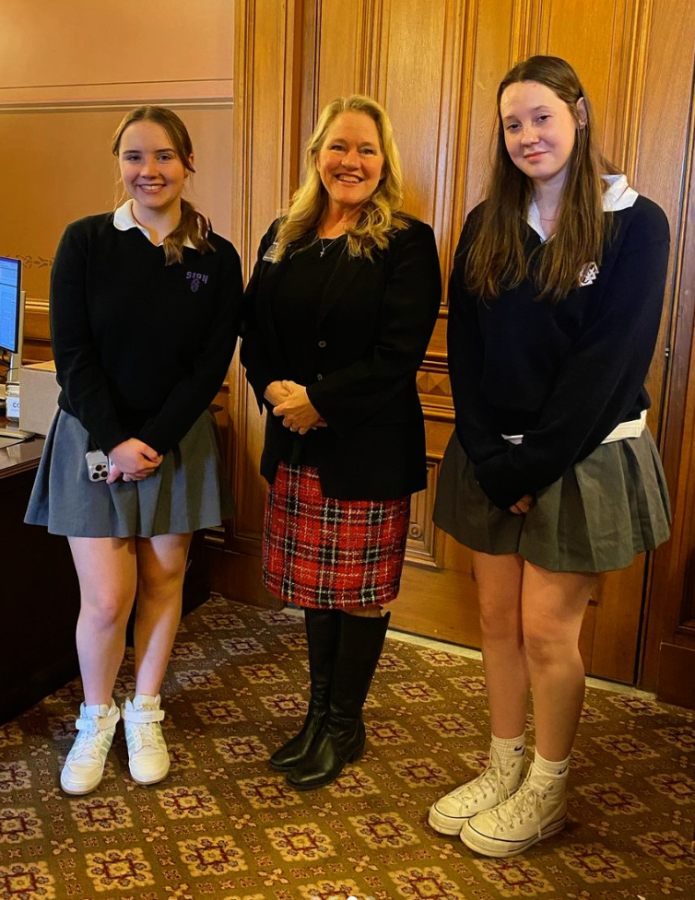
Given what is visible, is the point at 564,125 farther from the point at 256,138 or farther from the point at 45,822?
the point at 45,822

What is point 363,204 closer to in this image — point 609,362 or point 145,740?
point 609,362

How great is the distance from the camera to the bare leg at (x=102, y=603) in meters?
2.04

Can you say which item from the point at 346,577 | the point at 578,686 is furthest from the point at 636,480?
the point at 346,577

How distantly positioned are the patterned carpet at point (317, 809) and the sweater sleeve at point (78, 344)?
792 millimetres

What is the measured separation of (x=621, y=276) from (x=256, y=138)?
164 centimetres

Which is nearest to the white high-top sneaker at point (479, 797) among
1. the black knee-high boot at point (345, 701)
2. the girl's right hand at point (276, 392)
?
the black knee-high boot at point (345, 701)

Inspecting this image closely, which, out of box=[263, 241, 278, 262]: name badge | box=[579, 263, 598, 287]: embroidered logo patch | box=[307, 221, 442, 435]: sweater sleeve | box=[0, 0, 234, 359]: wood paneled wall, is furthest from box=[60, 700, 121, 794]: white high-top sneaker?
box=[0, 0, 234, 359]: wood paneled wall

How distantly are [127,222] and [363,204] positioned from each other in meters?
0.50

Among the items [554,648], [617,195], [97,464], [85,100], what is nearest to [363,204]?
[617,195]

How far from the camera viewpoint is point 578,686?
73.2 inches

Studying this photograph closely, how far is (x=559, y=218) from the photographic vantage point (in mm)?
1688

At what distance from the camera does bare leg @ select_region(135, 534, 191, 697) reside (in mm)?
2107

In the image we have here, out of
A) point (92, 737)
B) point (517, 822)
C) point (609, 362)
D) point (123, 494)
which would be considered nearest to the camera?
point (609, 362)

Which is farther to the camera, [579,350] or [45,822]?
[45,822]
